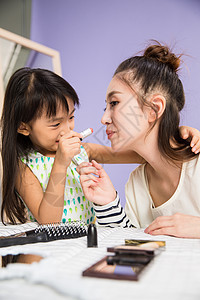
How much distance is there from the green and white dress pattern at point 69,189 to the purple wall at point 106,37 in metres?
0.48

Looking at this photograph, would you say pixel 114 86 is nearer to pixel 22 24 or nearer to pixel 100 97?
pixel 100 97

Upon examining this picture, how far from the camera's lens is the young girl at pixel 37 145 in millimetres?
923

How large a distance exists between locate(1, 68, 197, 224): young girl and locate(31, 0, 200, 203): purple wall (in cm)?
51

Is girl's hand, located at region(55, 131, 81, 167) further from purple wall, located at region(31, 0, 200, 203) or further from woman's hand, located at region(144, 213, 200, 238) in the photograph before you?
purple wall, located at region(31, 0, 200, 203)

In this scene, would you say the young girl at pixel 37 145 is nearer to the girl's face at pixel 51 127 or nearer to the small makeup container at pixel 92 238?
the girl's face at pixel 51 127

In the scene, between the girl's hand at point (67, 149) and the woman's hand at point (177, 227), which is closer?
the woman's hand at point (177, 227)

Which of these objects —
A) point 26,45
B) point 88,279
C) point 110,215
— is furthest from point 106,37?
point 88,279

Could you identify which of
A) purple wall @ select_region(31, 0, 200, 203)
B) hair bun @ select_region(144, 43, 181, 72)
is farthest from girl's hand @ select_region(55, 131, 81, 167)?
purple wall @ select_region(31, 0, 200, 203)

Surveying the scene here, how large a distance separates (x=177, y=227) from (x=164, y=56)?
1.73 feet

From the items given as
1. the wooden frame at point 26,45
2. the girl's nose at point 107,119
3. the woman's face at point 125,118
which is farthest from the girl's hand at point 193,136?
the wooden frame at point 26,45

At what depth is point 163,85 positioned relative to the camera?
88cm

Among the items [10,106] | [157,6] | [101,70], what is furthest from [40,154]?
[157,6]

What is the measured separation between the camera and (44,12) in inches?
83.7

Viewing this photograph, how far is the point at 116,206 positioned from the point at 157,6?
1.24 meters
